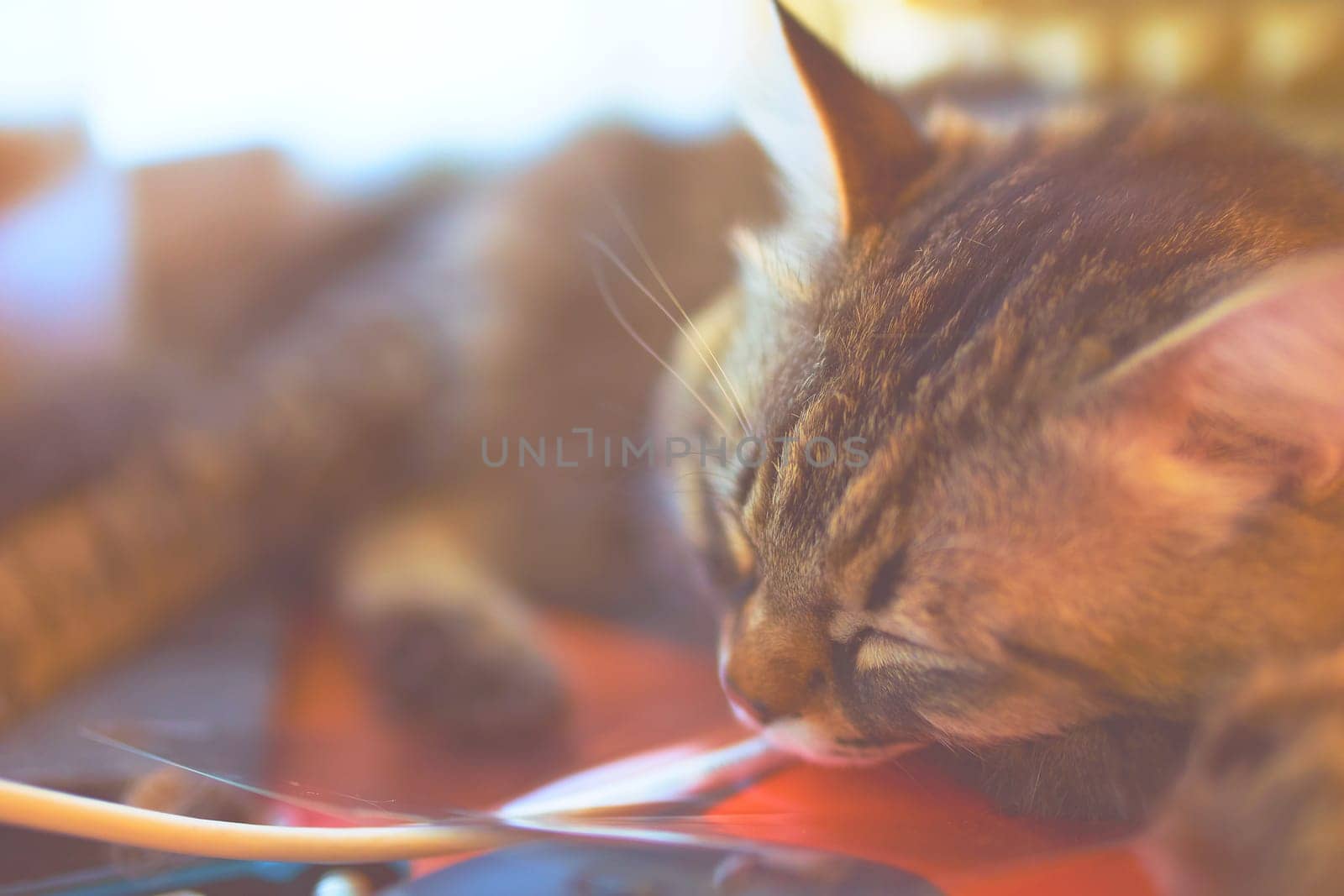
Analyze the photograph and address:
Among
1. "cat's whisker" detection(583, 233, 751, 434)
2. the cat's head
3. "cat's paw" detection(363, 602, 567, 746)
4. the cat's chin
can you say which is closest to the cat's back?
the cat's head

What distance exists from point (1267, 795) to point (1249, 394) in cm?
22

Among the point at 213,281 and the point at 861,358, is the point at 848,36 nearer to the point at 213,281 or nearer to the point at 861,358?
the point at 861,358

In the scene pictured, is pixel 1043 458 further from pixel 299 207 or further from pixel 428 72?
pixel 299 207

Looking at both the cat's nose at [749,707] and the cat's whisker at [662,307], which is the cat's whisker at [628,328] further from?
the cat's nose at [749,707]

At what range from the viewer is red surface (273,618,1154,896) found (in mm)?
586

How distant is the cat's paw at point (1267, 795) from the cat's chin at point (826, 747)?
17cm

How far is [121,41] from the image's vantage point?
1162 mm

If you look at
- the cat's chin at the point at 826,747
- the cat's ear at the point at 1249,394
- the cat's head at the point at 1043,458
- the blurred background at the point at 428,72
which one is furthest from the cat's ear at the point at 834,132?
the cat's chin at the point at 826,747

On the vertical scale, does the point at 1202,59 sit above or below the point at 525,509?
above

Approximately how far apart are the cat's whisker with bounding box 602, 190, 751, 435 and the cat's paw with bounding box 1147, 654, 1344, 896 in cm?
36

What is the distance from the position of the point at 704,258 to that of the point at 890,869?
637 mm

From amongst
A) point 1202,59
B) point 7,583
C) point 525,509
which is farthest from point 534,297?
point 1202,59

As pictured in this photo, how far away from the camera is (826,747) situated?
0.65 meters

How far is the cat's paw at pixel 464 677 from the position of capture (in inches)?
37.3
